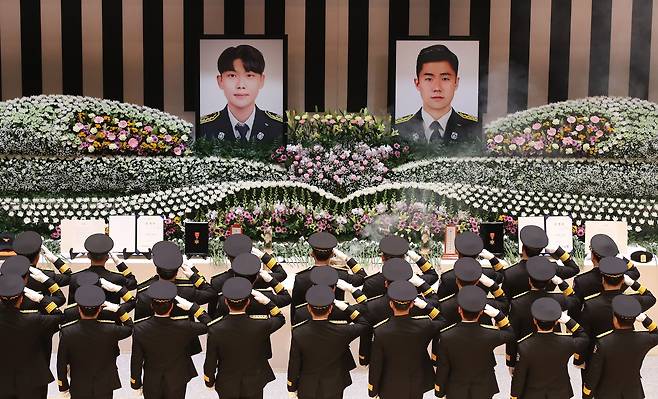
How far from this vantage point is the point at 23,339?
213 inches

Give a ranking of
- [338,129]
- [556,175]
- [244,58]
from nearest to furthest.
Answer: [556,175] < [338,129] < [244,58]

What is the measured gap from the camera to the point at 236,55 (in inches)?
421

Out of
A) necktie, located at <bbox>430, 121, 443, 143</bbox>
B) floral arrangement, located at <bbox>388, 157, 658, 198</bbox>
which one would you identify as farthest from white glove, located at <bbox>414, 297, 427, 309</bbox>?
necktie, located at <bbox>430, 121, 443, 143</bbox>

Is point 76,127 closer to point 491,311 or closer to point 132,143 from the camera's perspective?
point 132,143

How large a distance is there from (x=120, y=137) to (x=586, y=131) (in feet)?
17.6

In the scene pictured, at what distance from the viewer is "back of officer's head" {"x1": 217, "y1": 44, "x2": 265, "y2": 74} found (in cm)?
1066

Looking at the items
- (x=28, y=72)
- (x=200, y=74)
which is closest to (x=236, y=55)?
(x=200, y=74)

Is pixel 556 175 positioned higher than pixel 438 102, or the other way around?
pixel 438 102

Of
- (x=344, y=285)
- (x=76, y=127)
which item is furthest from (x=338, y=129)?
(x=344, y=285)

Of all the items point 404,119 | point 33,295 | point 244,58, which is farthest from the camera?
point 244,58

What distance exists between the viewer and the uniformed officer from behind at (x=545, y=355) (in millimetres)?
5172

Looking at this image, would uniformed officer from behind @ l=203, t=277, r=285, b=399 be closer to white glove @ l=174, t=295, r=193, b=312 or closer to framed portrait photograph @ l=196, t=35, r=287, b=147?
white glove @ l=174, t=295, r=193, b=312

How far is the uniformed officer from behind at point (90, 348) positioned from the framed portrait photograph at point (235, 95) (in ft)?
17.6

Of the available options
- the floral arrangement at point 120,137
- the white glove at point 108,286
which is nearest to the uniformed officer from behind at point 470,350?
the white glove at point 108,286
